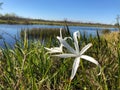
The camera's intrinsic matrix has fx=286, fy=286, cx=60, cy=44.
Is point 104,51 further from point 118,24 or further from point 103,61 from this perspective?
point 103,61

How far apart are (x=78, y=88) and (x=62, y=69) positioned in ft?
0.68

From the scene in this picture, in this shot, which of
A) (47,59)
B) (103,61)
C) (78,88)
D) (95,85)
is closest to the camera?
(95,85)

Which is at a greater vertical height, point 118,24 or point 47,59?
point 118,24

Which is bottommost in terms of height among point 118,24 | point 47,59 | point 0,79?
point 0,79

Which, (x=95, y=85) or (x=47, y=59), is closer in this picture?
(x=95, y=85)

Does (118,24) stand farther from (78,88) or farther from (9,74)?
(9,74)

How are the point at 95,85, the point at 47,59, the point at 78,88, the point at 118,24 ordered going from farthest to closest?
the point at 118,24, the point at 47,59, the point at 78,88, the point at 95,85

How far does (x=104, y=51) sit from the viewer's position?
2.83m

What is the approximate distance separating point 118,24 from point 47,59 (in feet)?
2.56

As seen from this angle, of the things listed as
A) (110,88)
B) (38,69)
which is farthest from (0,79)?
(110,88)

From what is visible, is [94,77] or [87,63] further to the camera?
[87,63]

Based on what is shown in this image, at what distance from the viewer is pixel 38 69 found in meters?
2.45

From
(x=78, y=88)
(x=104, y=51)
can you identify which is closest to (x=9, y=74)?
(x=78, y=88)

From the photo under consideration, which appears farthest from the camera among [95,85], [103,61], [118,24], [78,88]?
[118,24]
